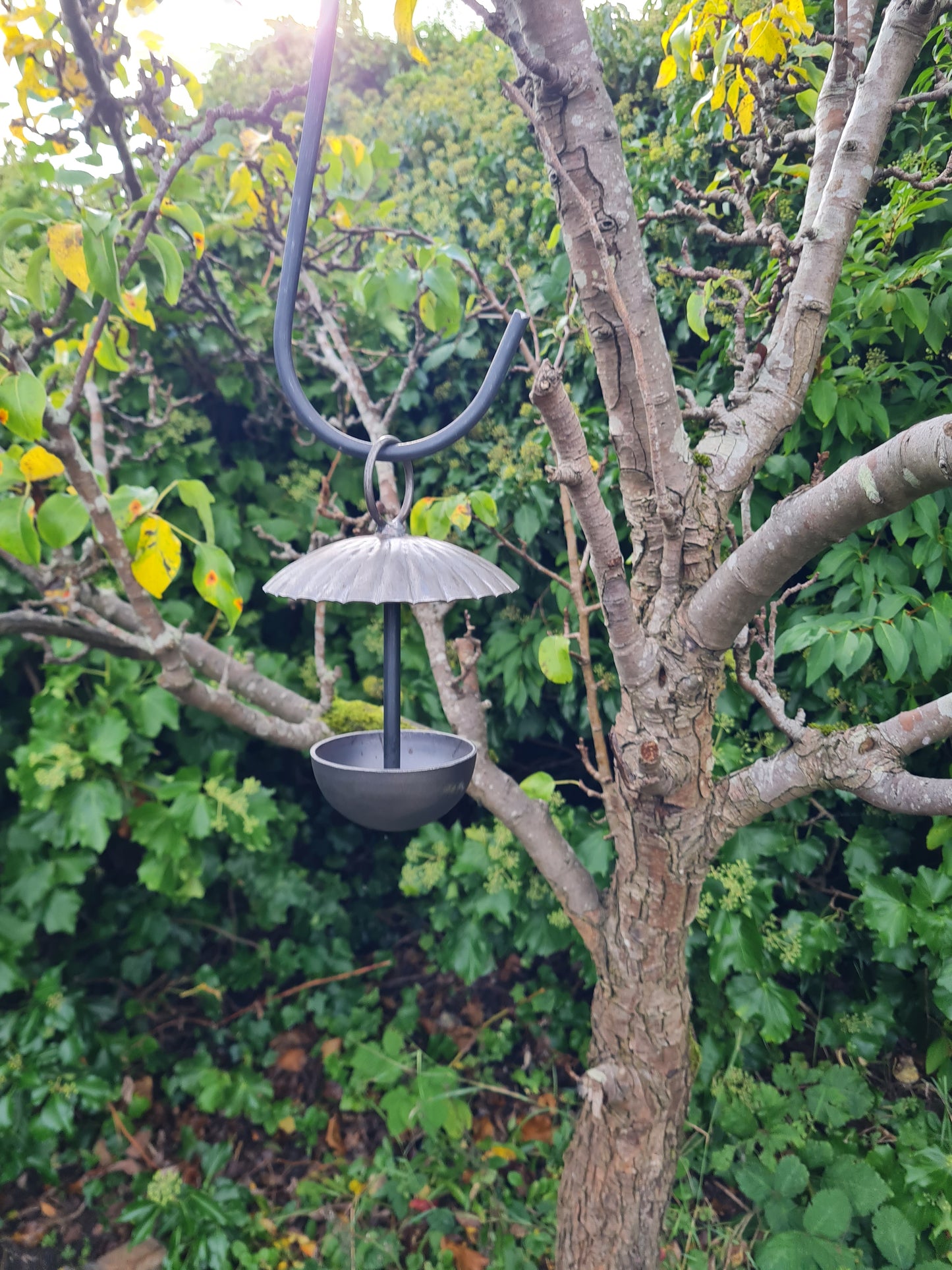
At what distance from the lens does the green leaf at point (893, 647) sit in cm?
155

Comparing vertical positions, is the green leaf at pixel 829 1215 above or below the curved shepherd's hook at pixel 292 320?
below

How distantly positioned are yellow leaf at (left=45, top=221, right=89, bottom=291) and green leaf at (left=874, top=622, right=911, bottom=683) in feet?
5.82

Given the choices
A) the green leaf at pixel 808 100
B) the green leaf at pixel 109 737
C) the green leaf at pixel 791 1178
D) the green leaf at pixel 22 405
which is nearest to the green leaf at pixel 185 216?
the green leaf at pixel 22 405

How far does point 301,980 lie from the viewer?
2947mm

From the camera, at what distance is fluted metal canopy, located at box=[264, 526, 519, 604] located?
33.4 inches

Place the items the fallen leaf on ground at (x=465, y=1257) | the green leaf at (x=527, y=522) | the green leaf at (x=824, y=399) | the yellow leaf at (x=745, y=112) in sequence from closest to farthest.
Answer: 1. the yellow leaf at (x=745, y=112)
2. the green leaf at (x=824, y=399)
3. the fallen leaf on ground at (x=465, y=1257)
4. the green leaf at (x=527, y=522)

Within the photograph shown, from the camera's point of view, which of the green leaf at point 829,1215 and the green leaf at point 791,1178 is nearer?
the green leaf at point 829,1215

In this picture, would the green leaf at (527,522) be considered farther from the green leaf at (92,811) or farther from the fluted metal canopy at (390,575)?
the green leaf at (92,811)

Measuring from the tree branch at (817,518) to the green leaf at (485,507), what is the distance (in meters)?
0.57

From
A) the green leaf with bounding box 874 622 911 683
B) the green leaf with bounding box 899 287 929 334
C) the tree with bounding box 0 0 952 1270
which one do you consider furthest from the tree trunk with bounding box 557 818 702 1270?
the green leaf with bounding box 899 287 929 334

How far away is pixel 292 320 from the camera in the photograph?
0.94 meters

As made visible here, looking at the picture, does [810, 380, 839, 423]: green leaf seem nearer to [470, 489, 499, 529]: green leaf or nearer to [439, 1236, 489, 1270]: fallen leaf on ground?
[470, 489, 499, 529]: green leaf

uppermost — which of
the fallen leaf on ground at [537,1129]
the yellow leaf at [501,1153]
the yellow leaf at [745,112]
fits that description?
the yellow leaf at [745,112]

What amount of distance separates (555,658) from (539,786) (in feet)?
1.68
